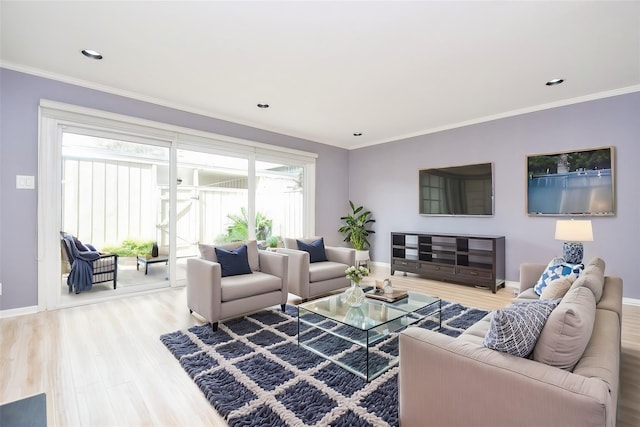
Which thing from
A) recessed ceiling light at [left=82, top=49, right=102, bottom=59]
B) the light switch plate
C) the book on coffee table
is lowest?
the book on coffee table

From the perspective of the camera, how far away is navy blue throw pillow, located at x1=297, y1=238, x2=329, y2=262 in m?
4.20

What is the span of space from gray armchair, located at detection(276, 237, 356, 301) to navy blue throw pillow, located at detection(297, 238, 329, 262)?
63 millimetres

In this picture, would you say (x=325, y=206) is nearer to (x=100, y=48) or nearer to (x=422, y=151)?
(x=422, y=151)

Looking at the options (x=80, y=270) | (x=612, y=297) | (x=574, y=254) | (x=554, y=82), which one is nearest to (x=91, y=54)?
(x=80, y=270)

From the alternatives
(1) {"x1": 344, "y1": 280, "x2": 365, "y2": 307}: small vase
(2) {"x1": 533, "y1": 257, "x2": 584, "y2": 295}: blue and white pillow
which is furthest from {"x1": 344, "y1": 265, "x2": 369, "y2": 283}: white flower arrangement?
(2) {"x1": 533, "y1": 257, "x2": 584, "y2": 295}: blue and white pillow

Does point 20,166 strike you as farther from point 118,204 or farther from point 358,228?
point 358,228

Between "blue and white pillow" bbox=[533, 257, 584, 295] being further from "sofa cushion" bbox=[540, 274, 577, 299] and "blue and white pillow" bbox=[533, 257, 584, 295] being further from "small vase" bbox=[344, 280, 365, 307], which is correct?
"small vase" bbox=[344, 280, 365, 307]

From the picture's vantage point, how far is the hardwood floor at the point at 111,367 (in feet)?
5.69

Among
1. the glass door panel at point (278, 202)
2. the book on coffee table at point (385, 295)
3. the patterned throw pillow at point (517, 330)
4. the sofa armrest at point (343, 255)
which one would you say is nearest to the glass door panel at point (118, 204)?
the glass door panel at point (278, 202)

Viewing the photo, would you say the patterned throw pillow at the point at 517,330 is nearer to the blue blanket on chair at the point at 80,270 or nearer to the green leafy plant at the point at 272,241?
the blue blanket on chair at the point at 80,270

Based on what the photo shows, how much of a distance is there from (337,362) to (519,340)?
135 centimetres

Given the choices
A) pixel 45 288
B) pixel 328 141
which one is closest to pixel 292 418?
pixel 45 288

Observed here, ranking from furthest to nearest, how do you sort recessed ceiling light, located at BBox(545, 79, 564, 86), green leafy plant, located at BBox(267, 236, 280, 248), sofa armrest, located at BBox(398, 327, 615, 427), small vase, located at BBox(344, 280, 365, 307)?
green leafy plant, located at BBox(267, 236, 280, 248) → recessed ceiling light, located at BBox(545, 79, 564, 86) → small vase, located at BBox(344, 280, 365, 307) → sofa armrest, located at BBox(398, 327, 615, 427)

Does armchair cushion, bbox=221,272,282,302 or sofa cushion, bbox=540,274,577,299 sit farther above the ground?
sofa cushion, bbox=540,274,577,299
